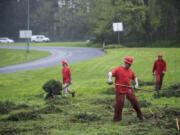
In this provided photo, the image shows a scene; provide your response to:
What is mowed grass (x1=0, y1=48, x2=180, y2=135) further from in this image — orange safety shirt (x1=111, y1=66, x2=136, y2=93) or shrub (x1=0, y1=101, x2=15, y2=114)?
orange safety shirt (x1=111, y1=66, x2=136, y2=93)

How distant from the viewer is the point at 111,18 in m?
65.4

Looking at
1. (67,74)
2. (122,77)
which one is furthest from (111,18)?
(122,77)

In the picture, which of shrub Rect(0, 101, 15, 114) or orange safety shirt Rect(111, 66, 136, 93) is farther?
shrub Rect(0, 101, 15, 114)

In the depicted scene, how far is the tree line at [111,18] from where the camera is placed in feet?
201

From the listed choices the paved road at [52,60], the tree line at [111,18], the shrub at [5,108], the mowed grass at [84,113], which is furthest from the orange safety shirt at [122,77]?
the tree line at [111,18]

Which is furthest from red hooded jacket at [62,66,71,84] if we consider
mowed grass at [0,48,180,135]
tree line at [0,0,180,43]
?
tree line at [0,0,180,43]

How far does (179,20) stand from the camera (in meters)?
58.5

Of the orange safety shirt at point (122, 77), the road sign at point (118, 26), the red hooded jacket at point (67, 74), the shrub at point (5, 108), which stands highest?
the road sign at point (118, 26)

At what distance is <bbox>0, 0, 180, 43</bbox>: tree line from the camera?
61.4m

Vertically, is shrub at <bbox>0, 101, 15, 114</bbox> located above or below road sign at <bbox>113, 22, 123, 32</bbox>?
below

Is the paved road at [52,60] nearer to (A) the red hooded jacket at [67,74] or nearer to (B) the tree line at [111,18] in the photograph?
(B) the tree line at [111,18]

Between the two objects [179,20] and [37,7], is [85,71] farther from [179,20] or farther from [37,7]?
[37,7]

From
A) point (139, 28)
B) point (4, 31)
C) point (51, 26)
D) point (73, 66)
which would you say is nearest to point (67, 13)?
point (51, 26)

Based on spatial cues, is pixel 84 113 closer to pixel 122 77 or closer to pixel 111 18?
pixel 122 77
